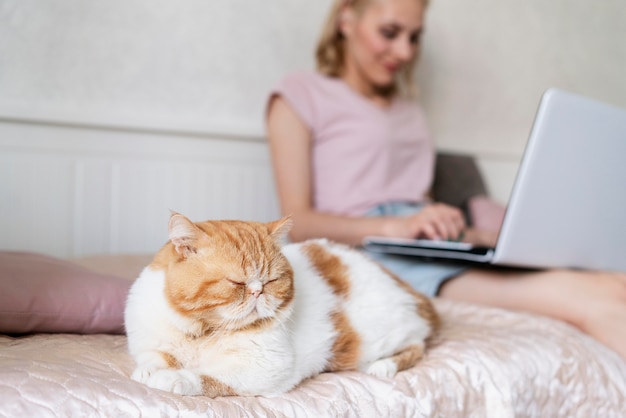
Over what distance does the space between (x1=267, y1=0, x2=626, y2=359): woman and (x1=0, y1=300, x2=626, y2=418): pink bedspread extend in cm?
13

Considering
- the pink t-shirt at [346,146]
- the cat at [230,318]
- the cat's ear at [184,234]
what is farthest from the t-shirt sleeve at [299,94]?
the cat's ear at [184,234]

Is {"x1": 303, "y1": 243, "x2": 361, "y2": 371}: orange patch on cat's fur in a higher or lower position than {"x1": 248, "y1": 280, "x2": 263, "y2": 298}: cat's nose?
lower

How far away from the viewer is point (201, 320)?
0.65m

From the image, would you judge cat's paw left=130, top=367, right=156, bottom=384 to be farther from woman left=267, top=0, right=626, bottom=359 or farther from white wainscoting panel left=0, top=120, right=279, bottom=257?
white wainscoting panel left=0, top=120, right=279, bottom=257

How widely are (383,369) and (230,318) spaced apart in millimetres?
252

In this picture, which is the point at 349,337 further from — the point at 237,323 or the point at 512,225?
the point at 512,225

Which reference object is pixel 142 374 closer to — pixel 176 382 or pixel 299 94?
pixel 176 382

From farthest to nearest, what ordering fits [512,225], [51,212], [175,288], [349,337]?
[51,212]
[512,225]
[349,337]
[175,288]

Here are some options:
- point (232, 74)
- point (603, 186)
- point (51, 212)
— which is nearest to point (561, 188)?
point (603, 186)

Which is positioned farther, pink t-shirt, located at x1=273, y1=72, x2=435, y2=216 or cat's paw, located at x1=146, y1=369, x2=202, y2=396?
pink t-shirt, located at x1=273, y1=72, x2=435, y2=216

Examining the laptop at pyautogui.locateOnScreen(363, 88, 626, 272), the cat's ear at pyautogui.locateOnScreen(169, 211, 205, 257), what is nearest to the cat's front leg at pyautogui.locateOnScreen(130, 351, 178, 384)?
the cat's ear at pyautogui.locateOnScreen(169, 211, 205, 257)

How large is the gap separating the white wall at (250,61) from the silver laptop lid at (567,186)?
0.92 metres

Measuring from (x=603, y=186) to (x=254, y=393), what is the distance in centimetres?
73

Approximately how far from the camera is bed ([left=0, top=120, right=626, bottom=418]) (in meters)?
0.62
